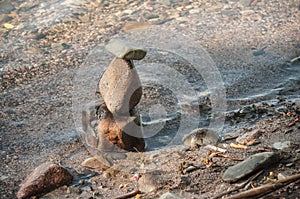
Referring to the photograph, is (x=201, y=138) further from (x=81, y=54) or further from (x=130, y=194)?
(x=81, y=54)

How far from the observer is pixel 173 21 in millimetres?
5879

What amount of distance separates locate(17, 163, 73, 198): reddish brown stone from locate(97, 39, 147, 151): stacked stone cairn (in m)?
0.35

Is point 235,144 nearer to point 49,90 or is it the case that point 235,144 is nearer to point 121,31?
point 49,90

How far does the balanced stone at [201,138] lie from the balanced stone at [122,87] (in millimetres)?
431

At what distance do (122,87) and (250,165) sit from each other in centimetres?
83

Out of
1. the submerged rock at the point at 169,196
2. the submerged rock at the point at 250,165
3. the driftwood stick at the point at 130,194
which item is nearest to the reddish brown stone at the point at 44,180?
the driftwood stick at the point at 130,194

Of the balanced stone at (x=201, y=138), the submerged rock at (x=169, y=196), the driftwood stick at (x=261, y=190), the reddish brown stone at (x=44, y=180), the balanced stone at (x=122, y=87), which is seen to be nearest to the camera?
the driftwood stick at (x=261, y=190)

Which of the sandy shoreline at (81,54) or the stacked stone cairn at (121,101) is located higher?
the stacked stone cairn at (121,101)

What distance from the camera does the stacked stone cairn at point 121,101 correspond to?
3041 millimetres

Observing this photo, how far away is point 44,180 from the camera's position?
9.81 ft

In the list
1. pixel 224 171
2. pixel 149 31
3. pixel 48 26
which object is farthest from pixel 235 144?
pixel 48 26

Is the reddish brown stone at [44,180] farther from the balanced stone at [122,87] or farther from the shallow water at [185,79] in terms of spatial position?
the shallow water at [185,79]

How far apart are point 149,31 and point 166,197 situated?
327 cm

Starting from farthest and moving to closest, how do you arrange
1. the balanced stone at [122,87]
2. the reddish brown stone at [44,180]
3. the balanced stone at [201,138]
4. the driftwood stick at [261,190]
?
the balanced stone at [201,138], the balanced stone at [122,87], the reddish brown stone at [44,180], the driftwood stick at [261,190]
